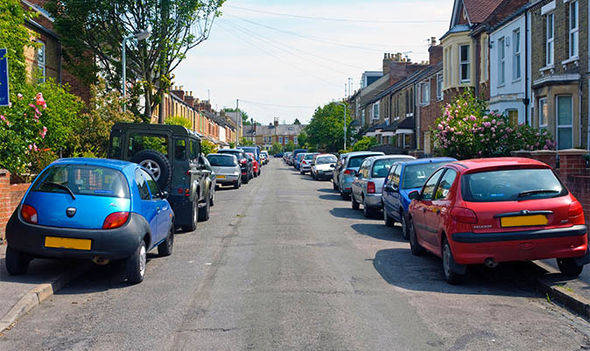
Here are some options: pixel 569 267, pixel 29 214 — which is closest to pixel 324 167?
pixel 569 267

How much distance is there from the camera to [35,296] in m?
7.47

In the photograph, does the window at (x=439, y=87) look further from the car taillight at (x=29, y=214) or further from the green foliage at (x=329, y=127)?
the car taillight at (x=29, y=214)

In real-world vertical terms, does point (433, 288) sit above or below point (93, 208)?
below

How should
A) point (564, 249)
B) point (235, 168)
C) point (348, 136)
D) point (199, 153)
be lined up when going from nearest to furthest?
point (564, 249), point (199, 153), point (235, 168), point (348, 136)

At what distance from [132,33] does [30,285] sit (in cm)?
2369

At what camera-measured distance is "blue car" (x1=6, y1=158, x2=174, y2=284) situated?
827cm

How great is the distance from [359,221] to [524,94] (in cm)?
1098

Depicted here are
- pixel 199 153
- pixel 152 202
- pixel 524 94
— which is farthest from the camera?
pixel 524 94

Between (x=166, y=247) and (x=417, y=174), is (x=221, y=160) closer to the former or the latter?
(x=417, y=174)

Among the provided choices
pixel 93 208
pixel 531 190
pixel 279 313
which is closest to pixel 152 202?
pixel 93 208

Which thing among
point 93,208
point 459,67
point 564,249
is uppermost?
point 459,67

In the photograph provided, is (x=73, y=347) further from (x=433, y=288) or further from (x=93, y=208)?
(x=433, y=288)

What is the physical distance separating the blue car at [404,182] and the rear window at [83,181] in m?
6.71

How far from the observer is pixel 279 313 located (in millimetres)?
7023
